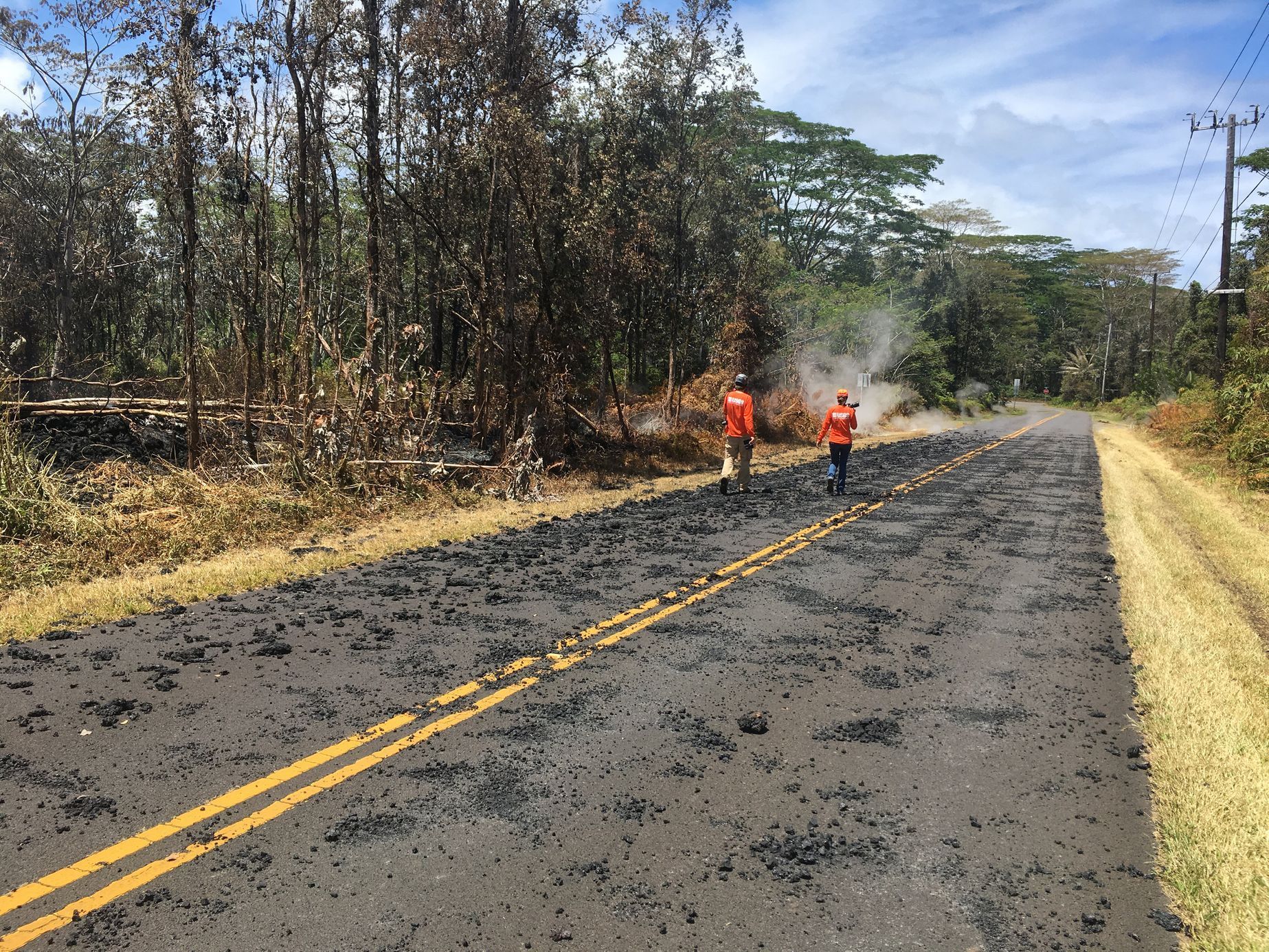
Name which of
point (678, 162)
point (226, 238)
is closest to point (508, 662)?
point (678, 162)

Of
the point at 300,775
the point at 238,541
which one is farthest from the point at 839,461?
the point at 300,775

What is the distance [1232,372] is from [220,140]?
85.8 ft

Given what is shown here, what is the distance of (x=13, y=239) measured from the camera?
3269 cm

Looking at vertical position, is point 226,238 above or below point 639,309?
above

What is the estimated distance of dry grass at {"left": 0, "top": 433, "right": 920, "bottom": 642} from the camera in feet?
24.7

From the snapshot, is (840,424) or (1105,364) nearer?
(840,424)

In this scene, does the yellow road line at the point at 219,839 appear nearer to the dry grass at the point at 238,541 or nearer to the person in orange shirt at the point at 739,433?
the dry grass at the point at 238,541

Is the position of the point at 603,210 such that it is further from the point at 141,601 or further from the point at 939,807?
the point at 939,807

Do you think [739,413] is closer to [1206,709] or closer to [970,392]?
[1206,709]

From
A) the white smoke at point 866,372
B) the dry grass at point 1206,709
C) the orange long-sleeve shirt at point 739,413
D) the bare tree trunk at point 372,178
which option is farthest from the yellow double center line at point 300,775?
the white smoke at point 866,372

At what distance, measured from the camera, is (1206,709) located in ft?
18.6

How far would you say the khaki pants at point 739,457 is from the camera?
1553cm

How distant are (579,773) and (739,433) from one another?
11259mm

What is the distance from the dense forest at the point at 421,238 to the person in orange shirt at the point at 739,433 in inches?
155
